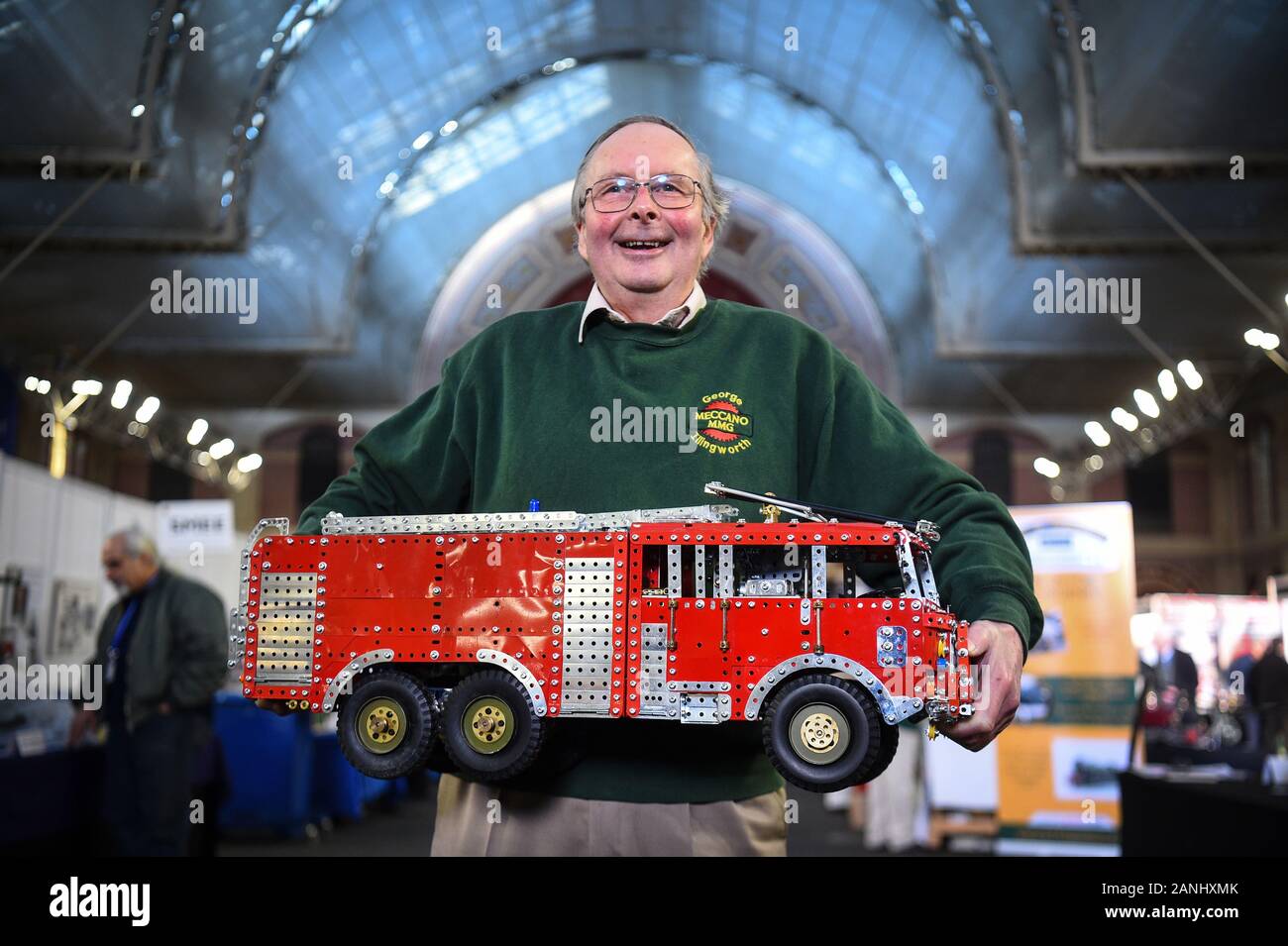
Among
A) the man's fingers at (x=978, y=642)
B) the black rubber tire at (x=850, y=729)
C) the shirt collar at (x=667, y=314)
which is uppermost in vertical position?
the shirt collar at (x=667, y=314)

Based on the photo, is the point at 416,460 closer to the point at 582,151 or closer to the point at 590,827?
the point at 590,827

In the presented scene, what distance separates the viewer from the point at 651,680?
2725 millimetres

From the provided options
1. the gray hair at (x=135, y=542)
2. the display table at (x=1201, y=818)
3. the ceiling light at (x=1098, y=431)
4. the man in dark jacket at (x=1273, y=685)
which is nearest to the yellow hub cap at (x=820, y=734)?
the display table at (x=1201, y=818)

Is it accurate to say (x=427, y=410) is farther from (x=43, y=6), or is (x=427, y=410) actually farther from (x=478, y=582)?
(x=43, y=6)

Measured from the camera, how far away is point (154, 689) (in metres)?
9.77

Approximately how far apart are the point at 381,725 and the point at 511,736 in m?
0.29

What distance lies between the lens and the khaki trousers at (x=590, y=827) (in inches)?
117

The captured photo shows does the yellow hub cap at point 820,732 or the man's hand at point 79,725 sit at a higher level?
the yellow hub cap at point 820,732

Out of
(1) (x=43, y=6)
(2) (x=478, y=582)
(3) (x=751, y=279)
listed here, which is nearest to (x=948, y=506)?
(2) (x=478, y=582)

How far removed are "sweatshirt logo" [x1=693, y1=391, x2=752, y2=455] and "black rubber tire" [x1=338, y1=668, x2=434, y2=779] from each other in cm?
92

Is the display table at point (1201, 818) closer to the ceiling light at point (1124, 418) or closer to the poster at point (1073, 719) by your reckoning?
the poster at point (1073, 719)

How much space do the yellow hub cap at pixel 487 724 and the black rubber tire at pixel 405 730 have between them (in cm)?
8

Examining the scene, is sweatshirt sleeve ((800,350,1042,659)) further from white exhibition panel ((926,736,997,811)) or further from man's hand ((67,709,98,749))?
white exhibition panel ((926,736,997,811))

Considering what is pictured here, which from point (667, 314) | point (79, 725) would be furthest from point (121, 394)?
point (667, 314)
